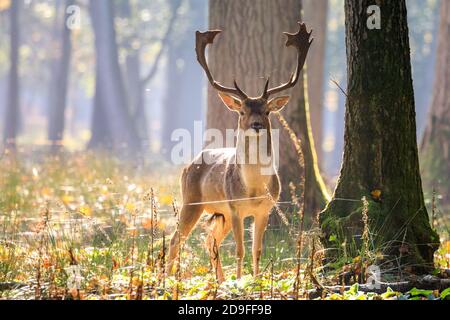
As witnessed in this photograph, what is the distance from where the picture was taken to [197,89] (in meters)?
67.9

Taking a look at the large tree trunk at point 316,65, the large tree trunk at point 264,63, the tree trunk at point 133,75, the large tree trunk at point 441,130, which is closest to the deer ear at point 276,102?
the large tree trunk at point 264,63

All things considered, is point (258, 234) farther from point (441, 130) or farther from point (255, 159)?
point (441, 130)

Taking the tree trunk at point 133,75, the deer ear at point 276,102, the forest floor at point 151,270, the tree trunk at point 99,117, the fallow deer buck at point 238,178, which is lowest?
the forest floor at point 151,270

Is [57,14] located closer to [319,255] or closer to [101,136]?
[101,136]

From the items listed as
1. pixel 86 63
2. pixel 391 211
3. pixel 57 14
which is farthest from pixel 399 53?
pixel 86 63

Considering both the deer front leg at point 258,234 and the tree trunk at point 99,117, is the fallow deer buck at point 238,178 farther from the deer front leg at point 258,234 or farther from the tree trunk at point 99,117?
the tree trunk at point 99,117

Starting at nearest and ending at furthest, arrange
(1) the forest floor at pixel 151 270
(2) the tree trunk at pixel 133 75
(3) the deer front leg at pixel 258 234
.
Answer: (1) the forest floor at pixel 151 270 → (3) the deer front leg at pixel 258 234 → (2) the tree trunk at pixel 133 75

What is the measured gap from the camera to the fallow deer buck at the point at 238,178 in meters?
8.57

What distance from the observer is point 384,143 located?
7.79 metres

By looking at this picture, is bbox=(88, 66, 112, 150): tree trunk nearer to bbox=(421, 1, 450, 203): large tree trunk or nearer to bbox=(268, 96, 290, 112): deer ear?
bbox=(421, 1, 450, 203): large tree trunk

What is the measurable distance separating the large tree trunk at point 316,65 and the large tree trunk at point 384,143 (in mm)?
10463

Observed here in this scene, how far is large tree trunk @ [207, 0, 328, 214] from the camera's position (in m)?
11.2

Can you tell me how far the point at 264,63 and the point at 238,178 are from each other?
3.11m
